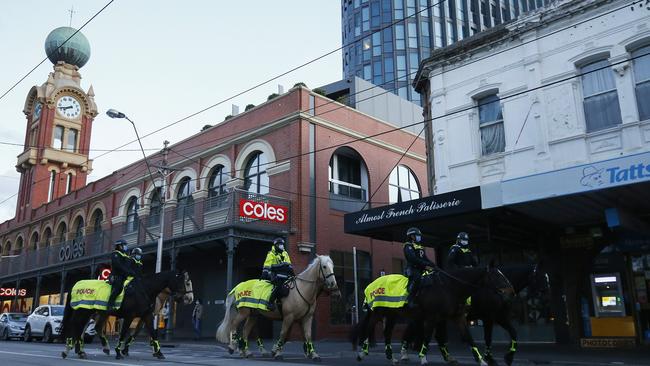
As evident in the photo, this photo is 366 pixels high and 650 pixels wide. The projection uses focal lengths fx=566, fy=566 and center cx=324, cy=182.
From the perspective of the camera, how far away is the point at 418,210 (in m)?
15.8

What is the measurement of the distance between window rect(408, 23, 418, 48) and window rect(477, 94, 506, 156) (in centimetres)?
5199

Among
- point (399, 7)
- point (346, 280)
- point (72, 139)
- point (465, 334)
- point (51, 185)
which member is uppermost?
point (399, 7)

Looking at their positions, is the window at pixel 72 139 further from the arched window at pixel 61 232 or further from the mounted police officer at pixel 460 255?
the mounted police officer at pixel 460 255

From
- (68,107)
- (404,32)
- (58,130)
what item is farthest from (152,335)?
(404,32)

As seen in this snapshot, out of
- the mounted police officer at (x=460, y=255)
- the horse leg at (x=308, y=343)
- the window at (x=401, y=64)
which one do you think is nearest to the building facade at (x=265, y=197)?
the horse leg at (x=308, y=343)

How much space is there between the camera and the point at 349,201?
87.7 ft

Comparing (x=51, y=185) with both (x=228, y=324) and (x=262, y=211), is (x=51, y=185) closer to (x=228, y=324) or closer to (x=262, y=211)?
(x=262, y=211)

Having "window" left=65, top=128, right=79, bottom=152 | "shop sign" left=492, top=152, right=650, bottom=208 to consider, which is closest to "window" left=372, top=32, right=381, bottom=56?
"window" left=65, top=128, right=79, bottom=152

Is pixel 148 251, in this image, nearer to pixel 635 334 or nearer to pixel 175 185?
pixel 175 185

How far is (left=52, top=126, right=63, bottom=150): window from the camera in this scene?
2066 inches

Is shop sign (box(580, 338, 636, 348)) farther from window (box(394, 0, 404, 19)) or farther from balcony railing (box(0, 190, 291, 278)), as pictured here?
window (box(394, 0, 404, 19))

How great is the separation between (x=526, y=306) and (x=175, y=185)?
19553 mm

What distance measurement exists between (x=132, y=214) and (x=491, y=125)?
23.6m

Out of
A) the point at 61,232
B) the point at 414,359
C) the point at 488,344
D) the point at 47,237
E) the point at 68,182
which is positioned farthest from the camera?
the point at 68,182
